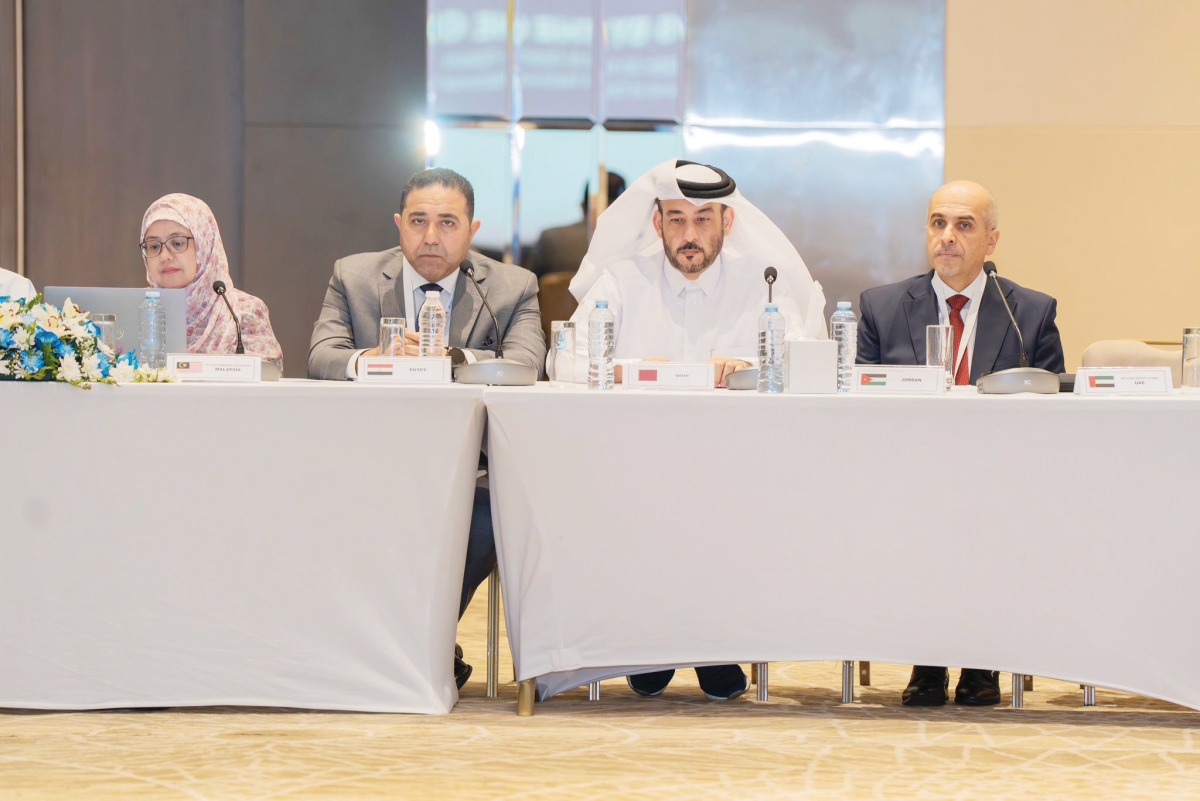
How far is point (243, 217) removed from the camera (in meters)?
4.69

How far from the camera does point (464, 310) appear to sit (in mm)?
3201

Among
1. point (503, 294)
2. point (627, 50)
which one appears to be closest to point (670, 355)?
point (503, 294)

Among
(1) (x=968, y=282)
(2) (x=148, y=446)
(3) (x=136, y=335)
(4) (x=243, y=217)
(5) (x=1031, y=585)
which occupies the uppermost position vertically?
(4) (x=243, y=217)

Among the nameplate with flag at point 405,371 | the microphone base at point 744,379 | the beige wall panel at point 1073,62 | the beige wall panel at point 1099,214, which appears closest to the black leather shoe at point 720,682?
the microphone base at point 744,379

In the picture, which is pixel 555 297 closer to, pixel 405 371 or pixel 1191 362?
pixel 405 371

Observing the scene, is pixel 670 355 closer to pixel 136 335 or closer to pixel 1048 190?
pixel 136 335

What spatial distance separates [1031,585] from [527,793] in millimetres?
1091

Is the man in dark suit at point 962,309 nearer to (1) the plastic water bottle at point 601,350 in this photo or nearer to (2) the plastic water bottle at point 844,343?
(2) the plastic water bottle at point 844,343

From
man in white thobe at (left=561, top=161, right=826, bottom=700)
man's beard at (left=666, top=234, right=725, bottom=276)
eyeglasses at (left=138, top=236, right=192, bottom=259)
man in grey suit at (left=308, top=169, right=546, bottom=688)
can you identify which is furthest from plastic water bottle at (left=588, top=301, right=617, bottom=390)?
eyeglasses at (left=138, top=236, right=192, bottom=259)

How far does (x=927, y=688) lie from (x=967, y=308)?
1.22 meters

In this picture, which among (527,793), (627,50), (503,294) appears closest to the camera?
(527,793)

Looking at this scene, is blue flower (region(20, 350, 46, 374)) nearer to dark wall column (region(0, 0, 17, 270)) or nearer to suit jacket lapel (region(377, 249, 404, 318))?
suit jacket lapel (region(377, 249, 404, 318))

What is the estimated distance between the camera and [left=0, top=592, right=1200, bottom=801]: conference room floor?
1.90m

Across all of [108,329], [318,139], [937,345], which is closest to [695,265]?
[937,345]
